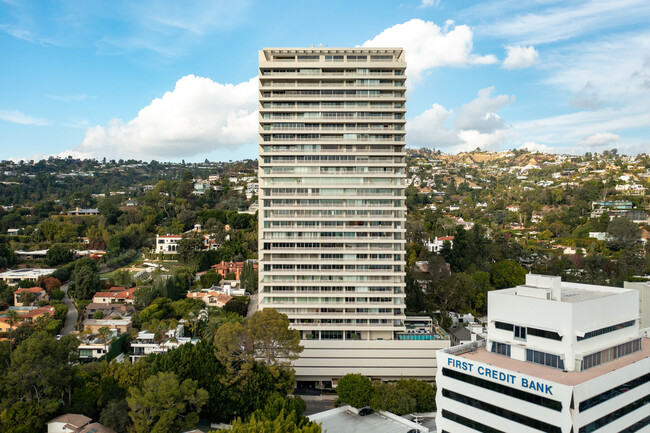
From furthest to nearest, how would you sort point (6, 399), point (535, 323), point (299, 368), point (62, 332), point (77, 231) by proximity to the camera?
point (77, 231) → point (62, 332) → point (299, 368) → point (6, 399) → point (535, 323)

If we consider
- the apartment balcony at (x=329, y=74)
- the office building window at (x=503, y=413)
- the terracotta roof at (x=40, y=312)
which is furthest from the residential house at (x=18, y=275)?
the office building window at (x=503, y=413)

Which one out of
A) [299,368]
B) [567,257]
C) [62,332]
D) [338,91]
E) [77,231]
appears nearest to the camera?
[299,368]

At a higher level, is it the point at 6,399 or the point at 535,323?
the point at 535,323

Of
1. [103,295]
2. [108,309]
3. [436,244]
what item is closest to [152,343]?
[108,309]

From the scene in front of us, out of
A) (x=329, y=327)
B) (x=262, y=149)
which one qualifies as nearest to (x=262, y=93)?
(x=262, y=149)

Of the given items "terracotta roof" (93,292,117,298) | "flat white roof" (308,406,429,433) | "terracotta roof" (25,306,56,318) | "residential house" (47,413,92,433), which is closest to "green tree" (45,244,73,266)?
"terracotta roof" (93,292,117,298)

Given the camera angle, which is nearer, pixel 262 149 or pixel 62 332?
pixel 262 149

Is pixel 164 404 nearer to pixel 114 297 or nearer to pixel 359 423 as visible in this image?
pixel 359 423

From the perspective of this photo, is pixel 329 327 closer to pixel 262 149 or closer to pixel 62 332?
pixel 262 149
